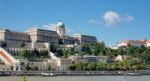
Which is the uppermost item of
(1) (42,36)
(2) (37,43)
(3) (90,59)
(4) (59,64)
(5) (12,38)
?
(1) (42,36)

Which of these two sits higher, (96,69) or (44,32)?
(44,32)

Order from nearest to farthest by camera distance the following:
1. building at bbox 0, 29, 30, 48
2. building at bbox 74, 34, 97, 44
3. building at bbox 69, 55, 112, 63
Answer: building at bbox 69, 55, 112, 63, building at bbox 0, 29, 30, 48, building at bbox 74, 34, 97, 44

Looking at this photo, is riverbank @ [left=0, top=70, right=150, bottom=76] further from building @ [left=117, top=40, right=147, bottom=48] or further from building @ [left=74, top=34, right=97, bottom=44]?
building @ [left=117, top=40, right=147, bottom=48]

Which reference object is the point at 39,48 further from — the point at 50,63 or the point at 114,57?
the point at 114,57

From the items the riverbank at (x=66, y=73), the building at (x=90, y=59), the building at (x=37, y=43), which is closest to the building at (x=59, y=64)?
the building at (x=37, y=43)

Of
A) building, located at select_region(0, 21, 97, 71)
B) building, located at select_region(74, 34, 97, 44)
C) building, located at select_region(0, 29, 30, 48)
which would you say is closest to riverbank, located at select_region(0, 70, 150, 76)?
building, located at select_region(0, 21, 97, 71)

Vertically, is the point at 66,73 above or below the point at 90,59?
below

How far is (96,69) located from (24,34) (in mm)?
19406

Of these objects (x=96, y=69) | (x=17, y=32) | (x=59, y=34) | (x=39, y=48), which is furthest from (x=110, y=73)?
(x=59, y=34)

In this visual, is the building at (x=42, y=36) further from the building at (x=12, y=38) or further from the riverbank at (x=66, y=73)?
the riverbank at (x=66, y=73)

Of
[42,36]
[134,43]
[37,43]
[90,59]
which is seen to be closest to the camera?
[90,59]

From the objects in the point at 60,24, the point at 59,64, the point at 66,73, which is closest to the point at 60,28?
the point at 60,24

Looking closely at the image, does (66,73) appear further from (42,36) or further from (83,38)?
(83,38)

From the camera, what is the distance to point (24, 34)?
262 ft
